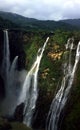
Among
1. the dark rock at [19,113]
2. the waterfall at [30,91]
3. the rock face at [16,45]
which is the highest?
the rock face at [16,45]

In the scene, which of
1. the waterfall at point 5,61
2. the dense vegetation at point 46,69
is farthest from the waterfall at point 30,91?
the waterfall at point 5,61

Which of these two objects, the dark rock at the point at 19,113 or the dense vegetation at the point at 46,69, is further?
the dark rock at the point at 19,113

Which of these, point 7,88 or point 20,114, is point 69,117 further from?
point 7,88

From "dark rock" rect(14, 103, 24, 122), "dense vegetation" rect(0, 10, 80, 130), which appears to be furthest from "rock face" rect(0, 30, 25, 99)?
"dark rock" rect(14, 103, 24, 122)

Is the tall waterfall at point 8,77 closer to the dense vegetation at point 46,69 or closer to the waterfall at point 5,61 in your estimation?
the waterfall at point 5,61

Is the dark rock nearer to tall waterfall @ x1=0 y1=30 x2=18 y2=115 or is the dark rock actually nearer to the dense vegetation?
the dense vegetation

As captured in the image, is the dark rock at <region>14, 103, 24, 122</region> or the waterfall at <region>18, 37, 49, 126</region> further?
the waterfall at <region>18, 37, 49, 126</region>
